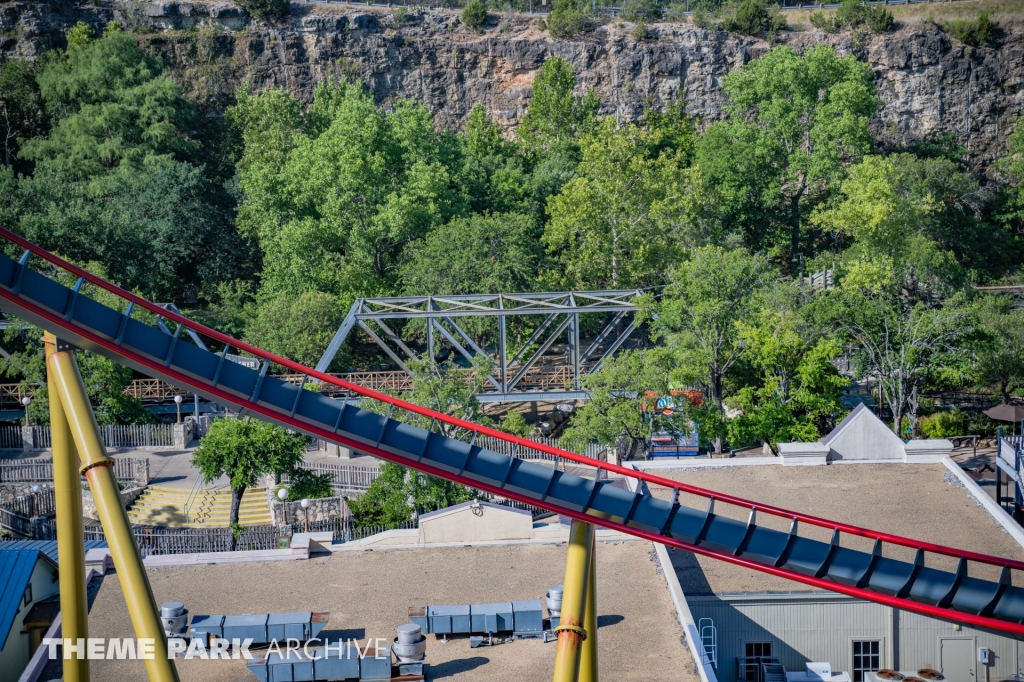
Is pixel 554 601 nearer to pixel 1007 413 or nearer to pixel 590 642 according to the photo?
pixel 590 642

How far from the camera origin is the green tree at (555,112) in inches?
2879

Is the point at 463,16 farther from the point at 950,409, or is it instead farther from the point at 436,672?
the point at 436,672

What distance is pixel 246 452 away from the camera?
38219 mm

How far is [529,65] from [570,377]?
3839cm

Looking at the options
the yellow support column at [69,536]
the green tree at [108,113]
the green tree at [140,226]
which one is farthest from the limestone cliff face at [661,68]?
the yellow support column at [69,536]

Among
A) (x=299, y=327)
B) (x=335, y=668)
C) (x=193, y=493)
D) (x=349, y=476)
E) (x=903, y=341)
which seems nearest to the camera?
(x=335, y=668)

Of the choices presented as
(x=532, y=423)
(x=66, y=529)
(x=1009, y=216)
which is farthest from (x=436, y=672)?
(x=1009, y=216)

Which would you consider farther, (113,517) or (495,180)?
(495,180)

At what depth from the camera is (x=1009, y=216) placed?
232 ft

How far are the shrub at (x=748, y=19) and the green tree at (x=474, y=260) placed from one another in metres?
34.8

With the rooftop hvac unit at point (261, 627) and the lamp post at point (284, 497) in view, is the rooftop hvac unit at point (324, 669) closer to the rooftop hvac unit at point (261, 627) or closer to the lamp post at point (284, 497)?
the rooftop hvac unit at point (261, 627)

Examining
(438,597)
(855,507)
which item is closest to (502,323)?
(855,507)

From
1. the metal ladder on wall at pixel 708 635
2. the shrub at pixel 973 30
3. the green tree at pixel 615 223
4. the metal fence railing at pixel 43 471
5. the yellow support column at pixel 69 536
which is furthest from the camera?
the shrub at pixel 973 30

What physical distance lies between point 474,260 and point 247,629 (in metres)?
31.9
